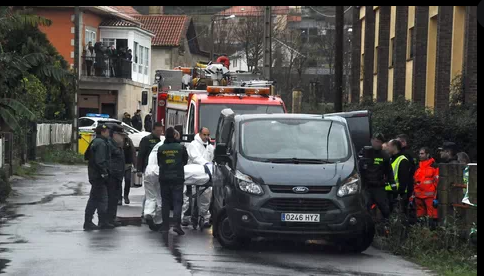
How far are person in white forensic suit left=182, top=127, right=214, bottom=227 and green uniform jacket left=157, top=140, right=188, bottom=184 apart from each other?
935 millimetres

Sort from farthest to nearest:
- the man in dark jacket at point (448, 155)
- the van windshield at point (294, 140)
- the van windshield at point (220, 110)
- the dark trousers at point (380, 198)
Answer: the van windshield at point (220, 110) < the dark trousers at point (380, 198) < the man in dark jacket at point (448, 155) < the van windshield at point (294, 140)

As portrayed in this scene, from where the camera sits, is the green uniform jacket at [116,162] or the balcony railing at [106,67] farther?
the balcony railing at [106,67]

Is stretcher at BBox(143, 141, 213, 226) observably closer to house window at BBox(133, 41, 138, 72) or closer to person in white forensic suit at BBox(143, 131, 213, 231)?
person in white forensic suit at BBox(143, 131, 213, 231)

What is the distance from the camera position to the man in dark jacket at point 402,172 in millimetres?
15398

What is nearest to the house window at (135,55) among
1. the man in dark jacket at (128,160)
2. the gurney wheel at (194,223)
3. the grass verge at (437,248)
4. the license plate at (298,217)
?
the man in dark jacket at (128,160)

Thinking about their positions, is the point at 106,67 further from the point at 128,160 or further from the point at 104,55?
the point at 128,160

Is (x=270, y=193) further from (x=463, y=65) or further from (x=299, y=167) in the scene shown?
(x=463, y=65)

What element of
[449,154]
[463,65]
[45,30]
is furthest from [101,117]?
[449,154]

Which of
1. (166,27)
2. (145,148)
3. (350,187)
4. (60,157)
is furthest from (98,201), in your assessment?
(166,27)

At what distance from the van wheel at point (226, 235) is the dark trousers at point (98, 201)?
2814 mm

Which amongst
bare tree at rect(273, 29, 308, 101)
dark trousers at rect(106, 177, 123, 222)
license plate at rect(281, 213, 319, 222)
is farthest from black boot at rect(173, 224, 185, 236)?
bare tree at rect(273, 29, 308, 101)

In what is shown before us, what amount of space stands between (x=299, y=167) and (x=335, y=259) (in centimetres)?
140

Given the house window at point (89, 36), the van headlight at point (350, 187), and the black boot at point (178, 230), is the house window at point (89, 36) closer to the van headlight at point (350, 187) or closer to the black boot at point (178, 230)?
the black boot at point (178, 230)

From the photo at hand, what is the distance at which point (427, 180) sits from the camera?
584 inches
